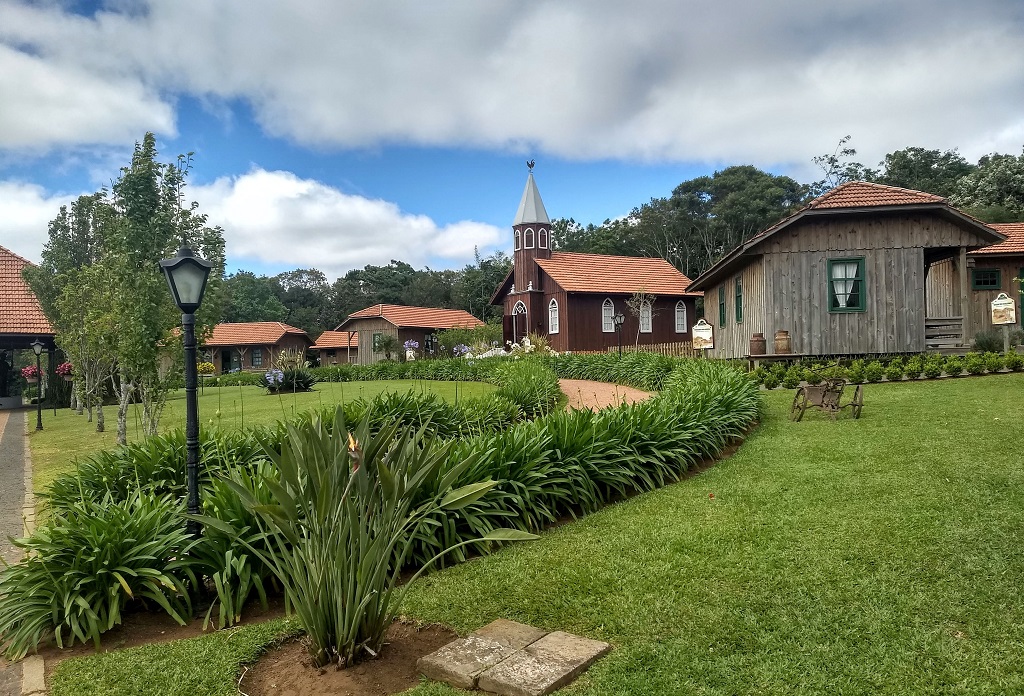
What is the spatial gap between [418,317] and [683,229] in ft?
72.9

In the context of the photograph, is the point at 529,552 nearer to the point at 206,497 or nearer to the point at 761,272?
the point at 206,497

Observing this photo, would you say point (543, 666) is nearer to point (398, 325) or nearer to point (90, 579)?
point (90, 579)

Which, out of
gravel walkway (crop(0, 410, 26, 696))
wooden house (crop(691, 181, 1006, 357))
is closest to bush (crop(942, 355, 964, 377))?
wooden house (crop(691, 181, 1006, 357))

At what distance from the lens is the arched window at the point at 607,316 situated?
3183 cm

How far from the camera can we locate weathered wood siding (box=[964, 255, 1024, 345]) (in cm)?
2086

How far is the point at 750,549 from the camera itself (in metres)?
4.88

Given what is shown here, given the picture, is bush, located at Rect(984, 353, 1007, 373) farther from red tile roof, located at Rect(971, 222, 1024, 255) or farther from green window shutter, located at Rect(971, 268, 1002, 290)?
green window shutter, located at Rect(971, 268, 1002, 290)

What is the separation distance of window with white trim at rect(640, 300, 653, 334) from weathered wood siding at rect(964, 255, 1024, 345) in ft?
43.8

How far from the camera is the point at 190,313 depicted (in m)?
5.02

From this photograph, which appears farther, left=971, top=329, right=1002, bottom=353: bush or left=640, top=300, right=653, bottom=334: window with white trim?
left=640, top=300, right=653, bottom=334: window with white trim

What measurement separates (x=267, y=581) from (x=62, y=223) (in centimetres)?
2324

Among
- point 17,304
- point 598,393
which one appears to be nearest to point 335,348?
point 17,304

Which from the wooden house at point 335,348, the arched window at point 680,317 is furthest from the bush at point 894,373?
the wooden house at point 335,348

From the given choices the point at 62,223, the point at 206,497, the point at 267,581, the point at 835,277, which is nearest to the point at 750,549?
the point at 267,581
